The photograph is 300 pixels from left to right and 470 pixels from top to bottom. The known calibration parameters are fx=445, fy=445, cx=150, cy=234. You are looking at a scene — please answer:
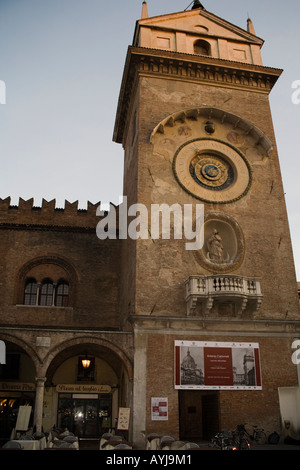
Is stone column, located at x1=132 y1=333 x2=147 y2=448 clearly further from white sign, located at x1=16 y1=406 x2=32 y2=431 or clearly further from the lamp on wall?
the lamp on wall

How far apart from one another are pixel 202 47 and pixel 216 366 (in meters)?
17.4

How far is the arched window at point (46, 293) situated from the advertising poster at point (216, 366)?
841 centimetres

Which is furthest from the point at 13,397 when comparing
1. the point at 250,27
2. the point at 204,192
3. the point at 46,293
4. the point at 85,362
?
the point at 250,27

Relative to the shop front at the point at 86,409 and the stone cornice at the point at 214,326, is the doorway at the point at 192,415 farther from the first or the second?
the stone cornice at the point at 214,326

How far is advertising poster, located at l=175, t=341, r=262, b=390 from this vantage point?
17.4 meters

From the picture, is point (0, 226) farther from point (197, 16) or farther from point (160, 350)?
point (197, 16)

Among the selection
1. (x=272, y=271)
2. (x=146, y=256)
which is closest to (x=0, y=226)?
(x=146, y=256)

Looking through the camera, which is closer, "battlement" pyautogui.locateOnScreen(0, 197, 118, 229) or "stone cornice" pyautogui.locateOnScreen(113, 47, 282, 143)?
"stone cornice" pyautogui.locateOnScreen(113, 47, 282, 143)

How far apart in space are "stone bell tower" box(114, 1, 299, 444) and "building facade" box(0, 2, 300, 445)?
0.06 m

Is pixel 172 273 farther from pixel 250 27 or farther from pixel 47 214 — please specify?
pixel 250 27

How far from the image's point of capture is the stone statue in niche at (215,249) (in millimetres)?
19594

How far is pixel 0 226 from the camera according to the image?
2400cm

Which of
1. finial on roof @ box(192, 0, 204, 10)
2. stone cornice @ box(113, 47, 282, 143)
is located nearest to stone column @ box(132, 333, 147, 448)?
stone cornice @ box(113, 47, 282, 143)
